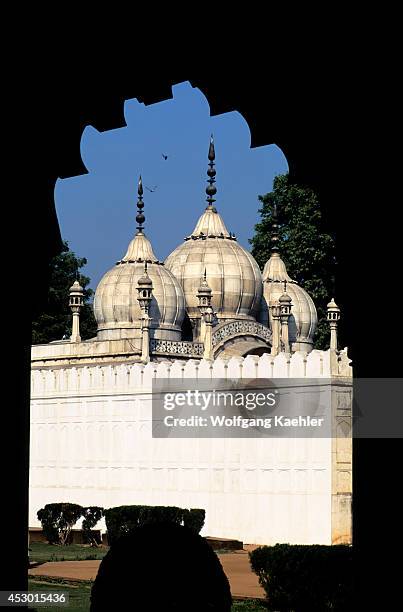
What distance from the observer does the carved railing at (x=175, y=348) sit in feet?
101

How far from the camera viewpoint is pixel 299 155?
3984 mm

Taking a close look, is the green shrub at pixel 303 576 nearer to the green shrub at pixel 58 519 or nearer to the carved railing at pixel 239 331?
the green shrub at pixel 58 519

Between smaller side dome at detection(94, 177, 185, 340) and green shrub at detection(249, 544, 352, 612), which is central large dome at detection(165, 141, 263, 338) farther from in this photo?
green shrub at detection(249, 544, 352, 612)

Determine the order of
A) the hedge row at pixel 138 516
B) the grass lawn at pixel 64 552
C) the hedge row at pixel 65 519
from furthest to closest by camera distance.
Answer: the hedge row at pixel 65 519 < the hedge row at pixel 138 516 < the grass lawn at pixel 64 552

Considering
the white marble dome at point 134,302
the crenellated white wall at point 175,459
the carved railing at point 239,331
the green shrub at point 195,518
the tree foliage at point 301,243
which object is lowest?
the green shrub at point 195,518

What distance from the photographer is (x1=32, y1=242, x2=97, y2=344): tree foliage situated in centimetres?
4872

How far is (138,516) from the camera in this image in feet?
74.3

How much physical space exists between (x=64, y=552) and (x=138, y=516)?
5.64 feet

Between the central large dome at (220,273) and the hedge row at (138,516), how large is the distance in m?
12.7

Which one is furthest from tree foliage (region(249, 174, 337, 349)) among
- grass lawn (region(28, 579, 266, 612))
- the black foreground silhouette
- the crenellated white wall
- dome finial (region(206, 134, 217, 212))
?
the black foreground silhouette

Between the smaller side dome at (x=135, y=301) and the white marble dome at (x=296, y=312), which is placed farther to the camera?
the white marble dome at (x=296, y=312)

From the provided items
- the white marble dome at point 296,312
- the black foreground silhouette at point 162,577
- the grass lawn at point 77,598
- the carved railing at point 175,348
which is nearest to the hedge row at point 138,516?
the grass lawn at point 77,598

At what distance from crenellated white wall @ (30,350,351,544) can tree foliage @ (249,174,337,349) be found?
19.2 m

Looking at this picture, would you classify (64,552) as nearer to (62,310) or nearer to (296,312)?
(296,312)
